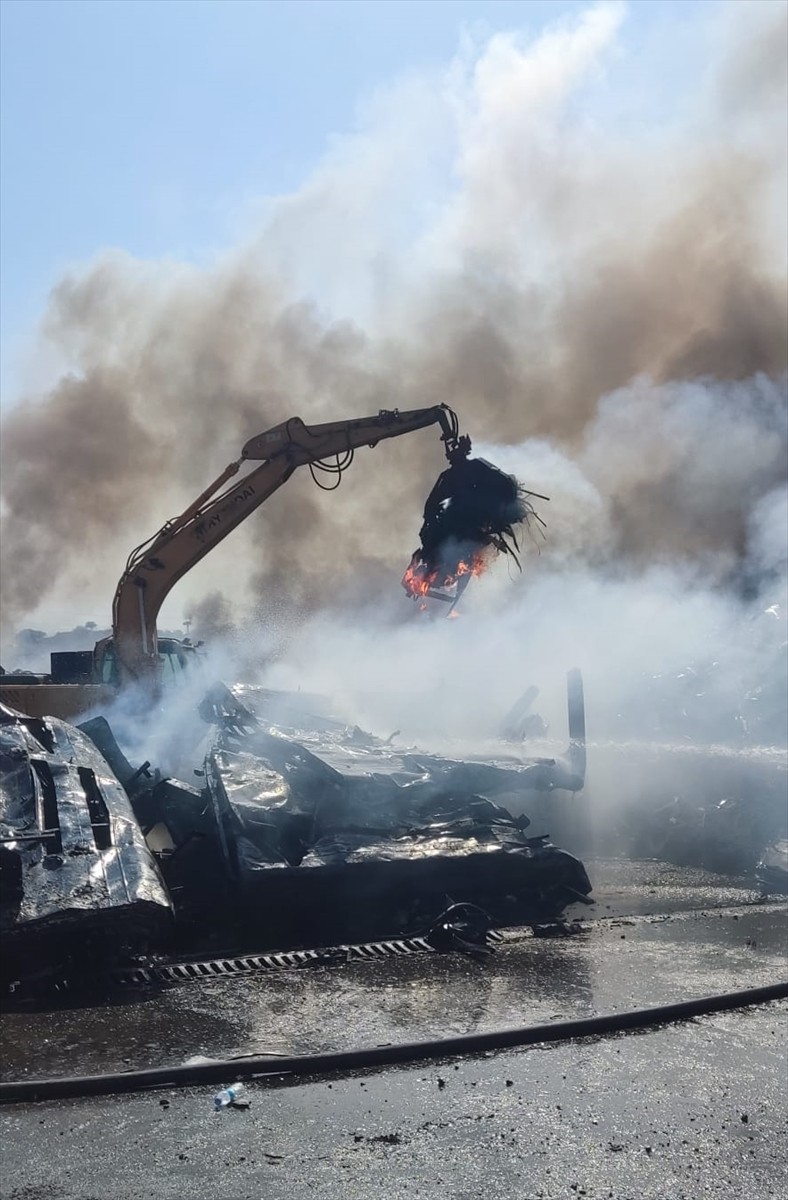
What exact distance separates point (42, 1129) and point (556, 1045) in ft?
8.33

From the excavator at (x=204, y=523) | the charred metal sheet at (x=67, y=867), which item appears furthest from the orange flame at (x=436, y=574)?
the charred metal sheet at (x=67, y=867)

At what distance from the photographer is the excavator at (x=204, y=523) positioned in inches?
472

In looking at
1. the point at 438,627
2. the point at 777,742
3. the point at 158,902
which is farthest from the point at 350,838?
the point at 438,627

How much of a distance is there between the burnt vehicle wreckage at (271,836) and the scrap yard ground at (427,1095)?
59cm

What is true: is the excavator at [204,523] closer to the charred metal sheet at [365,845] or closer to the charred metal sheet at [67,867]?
the charred metal sheet at [365,845]

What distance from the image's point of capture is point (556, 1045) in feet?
18.5

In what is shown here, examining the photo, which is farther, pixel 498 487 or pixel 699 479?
pixel 699 479

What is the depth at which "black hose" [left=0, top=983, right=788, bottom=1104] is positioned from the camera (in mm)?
4855

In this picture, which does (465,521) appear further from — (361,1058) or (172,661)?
(361,1058)

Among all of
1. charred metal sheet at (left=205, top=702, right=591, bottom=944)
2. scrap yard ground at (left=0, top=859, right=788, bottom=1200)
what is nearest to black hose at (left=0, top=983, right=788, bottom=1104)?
scrap yard ground at (left=0, top=859, right=788, bottom=1200)

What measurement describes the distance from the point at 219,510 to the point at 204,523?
22 centimetres

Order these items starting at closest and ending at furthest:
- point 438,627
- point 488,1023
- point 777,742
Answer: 1. point 488,1023
2. point 777,742
3. point 438,627

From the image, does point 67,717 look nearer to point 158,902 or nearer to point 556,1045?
point 158,902

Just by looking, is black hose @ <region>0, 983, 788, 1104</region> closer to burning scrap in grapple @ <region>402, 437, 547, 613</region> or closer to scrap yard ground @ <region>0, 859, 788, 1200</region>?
scrap yard ground @ <region>0, 859, 788, 1200</region>
